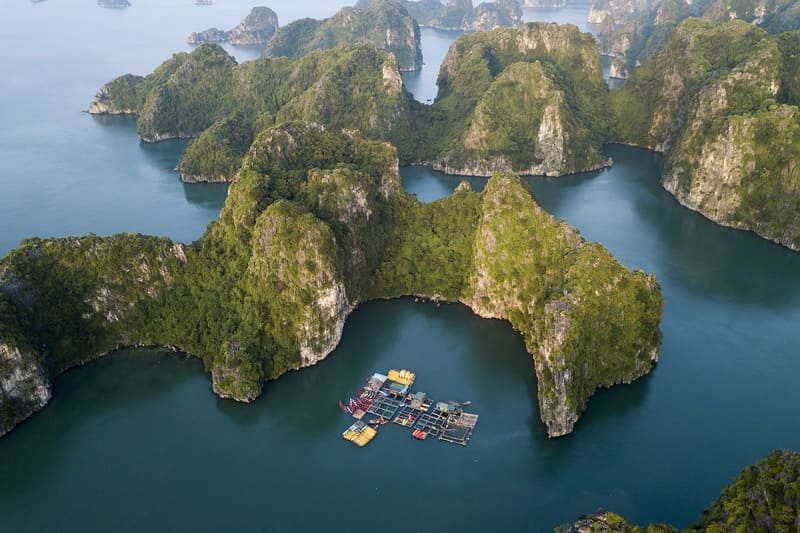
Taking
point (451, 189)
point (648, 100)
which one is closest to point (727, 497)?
point (451, 189)

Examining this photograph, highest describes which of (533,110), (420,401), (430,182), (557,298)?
(533,110)

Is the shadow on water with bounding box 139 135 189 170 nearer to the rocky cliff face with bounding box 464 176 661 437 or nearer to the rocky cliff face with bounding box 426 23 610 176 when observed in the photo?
the rocky cliff face with bounding box 426 23 610 176

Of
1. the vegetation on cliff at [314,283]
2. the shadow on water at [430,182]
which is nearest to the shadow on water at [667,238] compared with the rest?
the shadow on water at [430,182]

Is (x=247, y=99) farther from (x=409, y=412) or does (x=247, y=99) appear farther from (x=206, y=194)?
(x=409, y=412)

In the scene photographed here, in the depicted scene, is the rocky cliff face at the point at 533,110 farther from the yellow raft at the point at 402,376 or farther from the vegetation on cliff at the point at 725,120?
the yellow raft at the point at 402,376

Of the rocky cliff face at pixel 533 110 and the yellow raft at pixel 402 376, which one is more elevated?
the rocky cliff face at pixel 533 110

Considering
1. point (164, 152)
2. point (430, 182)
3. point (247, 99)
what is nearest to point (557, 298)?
point (430, 182)

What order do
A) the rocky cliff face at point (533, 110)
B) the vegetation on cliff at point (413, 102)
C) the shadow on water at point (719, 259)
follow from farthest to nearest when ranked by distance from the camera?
the vegetation on cliff at point (413, 102), the rocky cliff face at point (533, 110), the shadow on water at point (719, 259)
